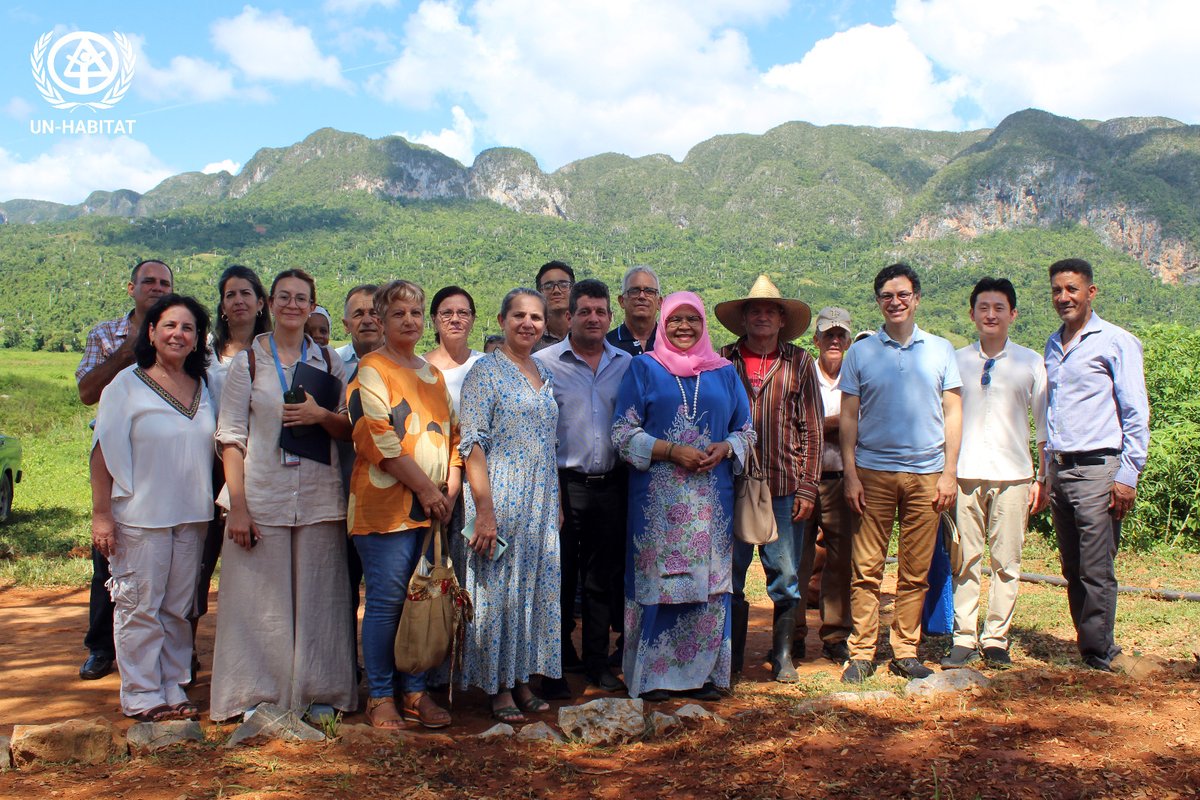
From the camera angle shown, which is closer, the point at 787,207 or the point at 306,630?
the point at 306,630

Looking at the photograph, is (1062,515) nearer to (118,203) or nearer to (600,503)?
(600,503)

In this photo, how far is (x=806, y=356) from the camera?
4512 mm

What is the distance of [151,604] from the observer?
3.78 m

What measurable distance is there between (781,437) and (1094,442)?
1557mm

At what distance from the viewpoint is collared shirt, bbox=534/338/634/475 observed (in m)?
4.20

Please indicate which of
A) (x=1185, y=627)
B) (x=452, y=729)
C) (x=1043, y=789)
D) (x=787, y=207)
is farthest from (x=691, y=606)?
(x=787, y=207)

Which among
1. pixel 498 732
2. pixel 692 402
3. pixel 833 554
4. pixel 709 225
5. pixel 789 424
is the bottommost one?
pixel 498 732

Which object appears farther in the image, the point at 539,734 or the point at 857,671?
the point at 857,671

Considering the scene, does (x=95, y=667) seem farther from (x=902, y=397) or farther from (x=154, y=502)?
(x=902, y=397)

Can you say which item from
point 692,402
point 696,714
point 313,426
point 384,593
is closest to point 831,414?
point 692,402

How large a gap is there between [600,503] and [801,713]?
4.23 feet

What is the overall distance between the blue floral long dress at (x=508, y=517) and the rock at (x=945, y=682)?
5.42 feet

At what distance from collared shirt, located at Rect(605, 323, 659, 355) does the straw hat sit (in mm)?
409

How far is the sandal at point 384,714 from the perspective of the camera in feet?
12.0
